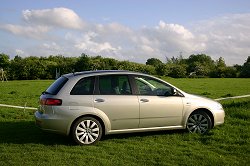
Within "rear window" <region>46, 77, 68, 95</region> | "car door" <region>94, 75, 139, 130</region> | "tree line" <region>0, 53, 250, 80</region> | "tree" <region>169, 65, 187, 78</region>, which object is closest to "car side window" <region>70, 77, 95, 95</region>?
"car door" <region>94, 75, 139, 130</region>

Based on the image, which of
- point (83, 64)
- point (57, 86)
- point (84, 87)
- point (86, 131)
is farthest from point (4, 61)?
point (86, 131)

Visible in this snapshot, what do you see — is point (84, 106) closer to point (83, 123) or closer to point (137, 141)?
point (83, 123)

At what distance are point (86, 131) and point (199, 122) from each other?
2.92 metres

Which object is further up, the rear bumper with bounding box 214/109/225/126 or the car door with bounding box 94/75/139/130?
the car door with bounding box 94/75/139/130

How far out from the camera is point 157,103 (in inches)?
350

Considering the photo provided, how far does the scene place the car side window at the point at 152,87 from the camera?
8953 millimetres

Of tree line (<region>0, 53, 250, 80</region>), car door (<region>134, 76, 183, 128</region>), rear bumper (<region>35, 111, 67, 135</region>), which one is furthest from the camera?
tree line (<region>0, 53, 250, 80</region>)

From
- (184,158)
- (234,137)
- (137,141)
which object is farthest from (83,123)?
(234,137)

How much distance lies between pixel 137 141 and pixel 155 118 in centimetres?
74

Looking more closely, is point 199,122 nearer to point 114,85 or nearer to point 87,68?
point 114,85

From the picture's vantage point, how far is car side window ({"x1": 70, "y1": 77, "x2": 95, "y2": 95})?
8445 mm

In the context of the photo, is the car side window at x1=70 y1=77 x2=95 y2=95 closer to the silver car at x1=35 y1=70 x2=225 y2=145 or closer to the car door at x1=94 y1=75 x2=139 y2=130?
the silver car at x1=35 y1=70 x2=225 y2=145

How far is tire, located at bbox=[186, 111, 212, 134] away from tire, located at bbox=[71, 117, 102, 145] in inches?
92.7

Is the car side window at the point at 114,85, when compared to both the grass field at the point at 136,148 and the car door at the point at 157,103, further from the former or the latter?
the grass field at the point at 136,148
